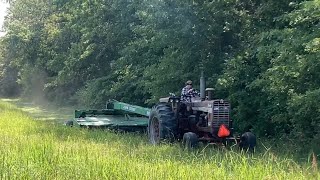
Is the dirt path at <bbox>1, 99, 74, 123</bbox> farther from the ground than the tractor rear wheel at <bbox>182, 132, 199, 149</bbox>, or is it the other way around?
the dirt path at <bbox>1, 99, 74, 123</bbox>

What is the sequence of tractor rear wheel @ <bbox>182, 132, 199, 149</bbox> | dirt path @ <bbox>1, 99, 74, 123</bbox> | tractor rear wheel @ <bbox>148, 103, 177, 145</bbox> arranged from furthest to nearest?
dirt path @ <bbox>1, 99, 74, 123</bbox> → tractor rear wheel @ <bbox>148, 103, 177, 145</bbox> → tractor rear wheel @ <bbox>182, 132, 199, 149</bbox>

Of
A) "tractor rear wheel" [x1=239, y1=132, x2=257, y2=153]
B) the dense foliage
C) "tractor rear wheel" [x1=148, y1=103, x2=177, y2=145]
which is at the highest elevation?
the dense foliage

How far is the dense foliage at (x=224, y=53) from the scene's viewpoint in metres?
10.7

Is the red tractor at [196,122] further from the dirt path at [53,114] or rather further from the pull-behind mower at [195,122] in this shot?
the dirt path at [53,114]

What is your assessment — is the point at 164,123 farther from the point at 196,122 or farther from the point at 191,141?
the point at 191,141

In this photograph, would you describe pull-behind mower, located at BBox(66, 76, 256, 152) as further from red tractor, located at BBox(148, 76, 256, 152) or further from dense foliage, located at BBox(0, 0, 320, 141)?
dense foliage, located at BBox(0, 0, 320, 141)

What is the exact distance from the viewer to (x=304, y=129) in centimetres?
1245

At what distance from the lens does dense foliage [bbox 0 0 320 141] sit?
1066 centimetres

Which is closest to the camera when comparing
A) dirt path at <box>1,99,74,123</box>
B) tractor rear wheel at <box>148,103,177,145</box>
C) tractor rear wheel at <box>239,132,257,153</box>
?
tractor rear wheel at <box>239,132,257,153</box>

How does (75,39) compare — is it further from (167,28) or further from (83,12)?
(167,28)

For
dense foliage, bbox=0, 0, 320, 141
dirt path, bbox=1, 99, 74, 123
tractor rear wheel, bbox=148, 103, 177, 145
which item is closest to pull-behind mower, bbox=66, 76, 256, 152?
tractor rear wheel, bbox=148, 103, 177, 145

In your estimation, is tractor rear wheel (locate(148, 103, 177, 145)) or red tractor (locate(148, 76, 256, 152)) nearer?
red tractor (locate(148, 76, 256, 152))

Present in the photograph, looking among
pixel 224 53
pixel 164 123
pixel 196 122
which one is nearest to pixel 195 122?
pixel 196 122

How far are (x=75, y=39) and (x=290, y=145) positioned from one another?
86.2ft
